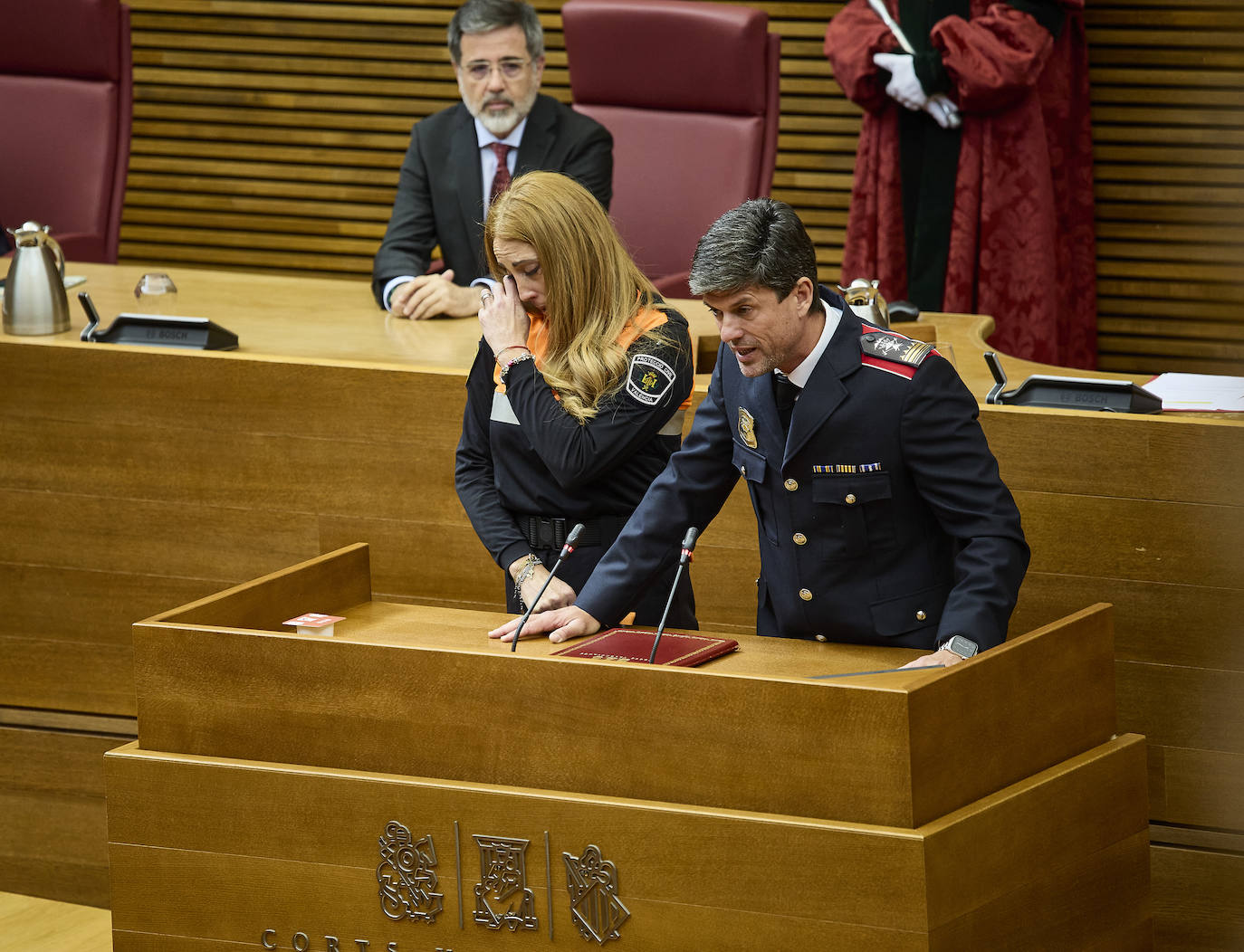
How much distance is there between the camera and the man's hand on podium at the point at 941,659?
6.18 feet

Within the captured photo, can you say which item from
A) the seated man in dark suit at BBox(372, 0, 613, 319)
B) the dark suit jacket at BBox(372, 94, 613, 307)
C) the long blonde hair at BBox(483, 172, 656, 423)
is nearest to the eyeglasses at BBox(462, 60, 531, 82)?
the seated man in dark suit at BBox(372, 0, 613, 319)

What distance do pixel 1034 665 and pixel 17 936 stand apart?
2.00 metres

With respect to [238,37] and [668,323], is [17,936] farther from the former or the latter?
[238,37]

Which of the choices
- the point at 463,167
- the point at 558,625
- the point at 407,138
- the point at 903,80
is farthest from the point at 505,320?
the point at 407,138

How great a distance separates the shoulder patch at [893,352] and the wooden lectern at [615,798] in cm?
38

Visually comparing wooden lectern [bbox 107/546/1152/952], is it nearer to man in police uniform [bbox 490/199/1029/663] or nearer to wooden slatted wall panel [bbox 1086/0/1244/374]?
man in police uniform [bbox 490/199/1029/663]

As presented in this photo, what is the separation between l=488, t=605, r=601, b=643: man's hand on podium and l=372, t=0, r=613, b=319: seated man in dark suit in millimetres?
1774

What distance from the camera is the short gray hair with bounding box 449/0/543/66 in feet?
12.1

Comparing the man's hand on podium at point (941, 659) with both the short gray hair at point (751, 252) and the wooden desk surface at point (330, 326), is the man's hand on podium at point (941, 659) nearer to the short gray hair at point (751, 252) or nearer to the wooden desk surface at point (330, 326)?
the short gray hair at point (751, 252)

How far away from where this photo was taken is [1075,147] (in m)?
4.65

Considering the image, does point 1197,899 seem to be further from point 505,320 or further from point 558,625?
point 505,320

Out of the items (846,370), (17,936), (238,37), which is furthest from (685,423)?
(238,37)

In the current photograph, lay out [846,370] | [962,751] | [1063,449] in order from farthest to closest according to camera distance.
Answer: [1063,449] → [846,370] → [962,751]

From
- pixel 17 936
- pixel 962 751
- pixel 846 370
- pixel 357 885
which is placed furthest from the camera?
pixel 17 936
